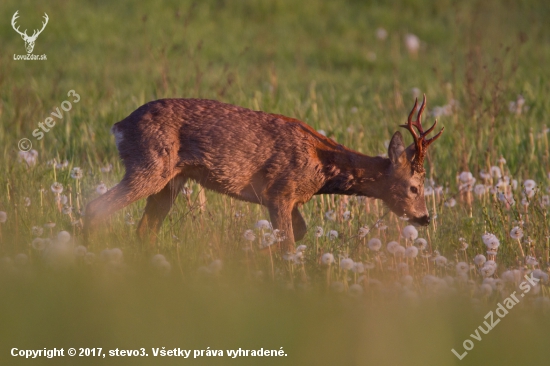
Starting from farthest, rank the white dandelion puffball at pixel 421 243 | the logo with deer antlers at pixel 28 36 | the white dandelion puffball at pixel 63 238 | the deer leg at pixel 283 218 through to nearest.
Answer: the logo with deer antlers at pixel 28 36 → the deer leg at pixel 283 218 → the white dandelion puffball at pixel 421 243 → the white dandelion puffball at pixel 63 238

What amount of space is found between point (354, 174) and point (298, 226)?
0.64 metres

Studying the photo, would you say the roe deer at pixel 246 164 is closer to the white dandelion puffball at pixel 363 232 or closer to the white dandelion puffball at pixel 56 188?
the white dandelion puffball at pixel 363 232

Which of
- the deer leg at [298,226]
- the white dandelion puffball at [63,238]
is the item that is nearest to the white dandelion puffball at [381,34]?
the deer leg at [298,226]

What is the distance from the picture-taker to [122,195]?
20.8ft

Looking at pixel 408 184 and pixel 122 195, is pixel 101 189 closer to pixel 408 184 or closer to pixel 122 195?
pixel 122 195

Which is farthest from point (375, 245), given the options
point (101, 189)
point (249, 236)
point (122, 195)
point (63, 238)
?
point (101, 189)

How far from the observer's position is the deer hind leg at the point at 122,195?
6293 millimetres

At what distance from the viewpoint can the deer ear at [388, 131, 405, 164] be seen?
688 cm

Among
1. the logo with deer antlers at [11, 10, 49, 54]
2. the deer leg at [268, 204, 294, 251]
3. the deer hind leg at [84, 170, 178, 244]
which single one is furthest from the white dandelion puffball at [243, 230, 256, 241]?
the logo with deer antlers at [11, 10, 49, 54]

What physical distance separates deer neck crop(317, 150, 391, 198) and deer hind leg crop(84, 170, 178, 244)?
1420mm

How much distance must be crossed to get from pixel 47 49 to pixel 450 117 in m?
8.13

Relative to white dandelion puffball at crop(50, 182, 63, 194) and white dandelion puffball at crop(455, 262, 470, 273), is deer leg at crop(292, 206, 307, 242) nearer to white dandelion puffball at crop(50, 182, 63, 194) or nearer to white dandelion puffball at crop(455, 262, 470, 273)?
white dandelion puffball at crop(455, 262, 470, 273)

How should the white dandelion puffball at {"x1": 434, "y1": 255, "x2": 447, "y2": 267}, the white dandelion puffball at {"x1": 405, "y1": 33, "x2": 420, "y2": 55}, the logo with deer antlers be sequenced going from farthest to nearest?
the white dandelion puffball at {"x1": 405, "y1": 33, "x2": 420, "y2": 55} → the logo with deer antlers → the white dandelion puffball at {"x1": 434, "y1": 255, "x2": 447, "y2": 267}

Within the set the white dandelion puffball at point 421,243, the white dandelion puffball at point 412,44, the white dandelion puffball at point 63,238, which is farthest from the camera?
the white dandelion puffball at point 412,44
